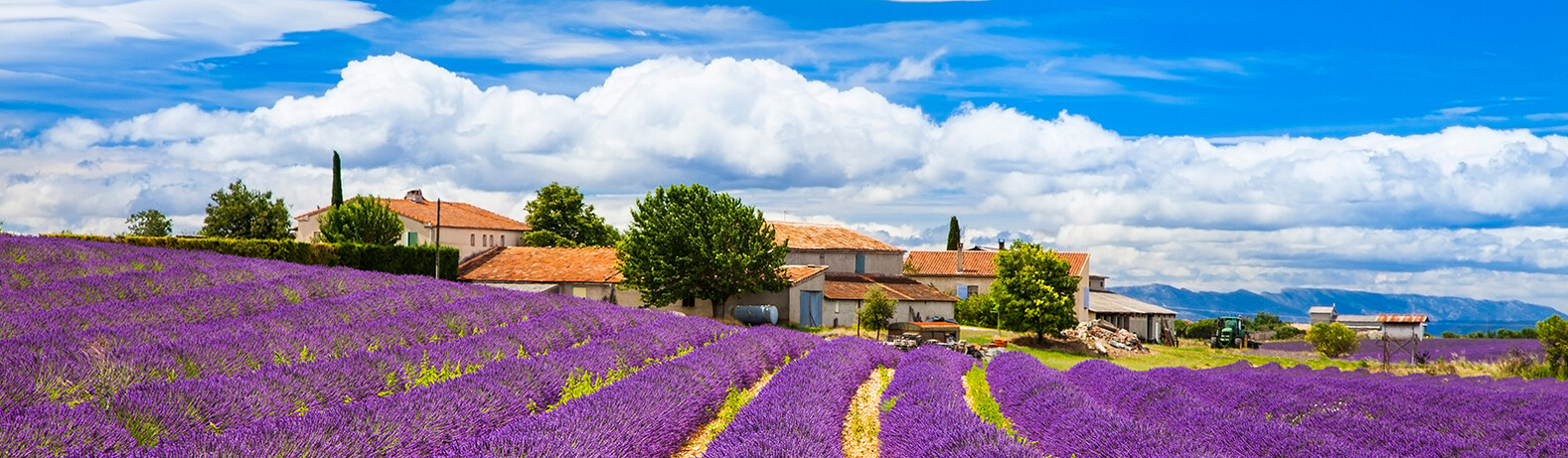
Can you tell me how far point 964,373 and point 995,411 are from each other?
5958mm

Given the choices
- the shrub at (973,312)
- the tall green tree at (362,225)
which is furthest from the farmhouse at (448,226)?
the shrub at (973,312)

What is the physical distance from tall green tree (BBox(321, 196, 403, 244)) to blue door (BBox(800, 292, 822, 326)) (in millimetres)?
19168

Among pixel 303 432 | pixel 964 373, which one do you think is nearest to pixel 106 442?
pixel 303 432

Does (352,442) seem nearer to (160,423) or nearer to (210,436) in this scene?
(210,436)

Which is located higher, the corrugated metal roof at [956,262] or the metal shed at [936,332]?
the corrugated metal roof at [956,262]

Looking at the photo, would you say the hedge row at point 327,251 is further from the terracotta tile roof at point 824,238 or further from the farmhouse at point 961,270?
the farmhouse at point 961,270

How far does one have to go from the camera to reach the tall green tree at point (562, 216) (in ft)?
205

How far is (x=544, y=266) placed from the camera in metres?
45.3

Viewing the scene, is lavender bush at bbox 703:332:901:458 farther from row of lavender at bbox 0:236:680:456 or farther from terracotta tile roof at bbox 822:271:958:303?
terracotta tile roof at bbox 822:271:958:303

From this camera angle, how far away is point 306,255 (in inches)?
1342

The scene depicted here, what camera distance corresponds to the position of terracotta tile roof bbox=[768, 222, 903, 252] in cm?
5097

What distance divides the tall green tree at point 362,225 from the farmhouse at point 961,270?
26.1m

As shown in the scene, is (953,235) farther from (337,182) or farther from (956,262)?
(337,182)

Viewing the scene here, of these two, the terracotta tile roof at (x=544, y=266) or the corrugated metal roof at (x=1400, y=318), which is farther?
the corrugated metal roof at (x=1400, y=318)
